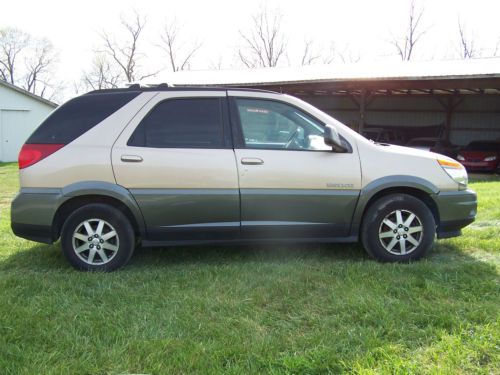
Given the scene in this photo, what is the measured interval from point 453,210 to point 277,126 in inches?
76.5

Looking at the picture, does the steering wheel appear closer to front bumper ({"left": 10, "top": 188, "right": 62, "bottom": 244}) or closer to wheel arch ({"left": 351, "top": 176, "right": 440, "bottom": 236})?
wheel arch ({"left": 351, "top": 176, "right": 440, "bottom": 236})

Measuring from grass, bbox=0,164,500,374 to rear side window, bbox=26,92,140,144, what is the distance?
128 centimetres

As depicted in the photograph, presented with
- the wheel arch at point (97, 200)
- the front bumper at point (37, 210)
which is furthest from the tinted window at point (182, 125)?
the front bumper at point (37, 210)

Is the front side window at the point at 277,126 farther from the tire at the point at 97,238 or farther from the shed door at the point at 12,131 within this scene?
the shed door at the point at 12,131

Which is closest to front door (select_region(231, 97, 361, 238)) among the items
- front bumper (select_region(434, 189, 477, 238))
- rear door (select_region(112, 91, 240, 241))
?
rear door (select_region(112, 91, 240, 241))

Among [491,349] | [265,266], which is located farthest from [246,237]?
[491,349]

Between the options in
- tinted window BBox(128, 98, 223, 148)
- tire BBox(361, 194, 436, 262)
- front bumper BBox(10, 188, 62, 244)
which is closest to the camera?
front bumper BBox(10, 188, 62, 244)

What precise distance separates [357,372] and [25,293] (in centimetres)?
271

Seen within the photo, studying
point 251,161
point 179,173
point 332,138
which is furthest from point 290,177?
point 179,173

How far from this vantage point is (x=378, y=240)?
4355mm

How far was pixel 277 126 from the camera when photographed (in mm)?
4367

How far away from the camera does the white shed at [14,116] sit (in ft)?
70.9

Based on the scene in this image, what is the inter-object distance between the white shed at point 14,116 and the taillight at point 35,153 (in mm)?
19639

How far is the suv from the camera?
13.6 ft
